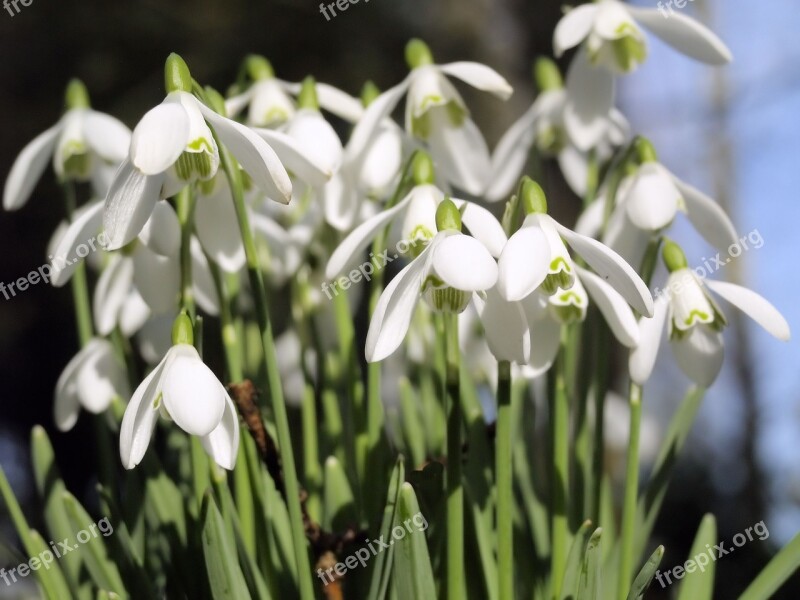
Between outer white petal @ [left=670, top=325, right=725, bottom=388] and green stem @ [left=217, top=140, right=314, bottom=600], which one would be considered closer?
green stem @ [left=217, top=140, right=314, bottom=600]

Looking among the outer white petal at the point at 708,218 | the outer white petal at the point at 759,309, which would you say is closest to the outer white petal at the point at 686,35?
the outer white petal at the point at 708,218

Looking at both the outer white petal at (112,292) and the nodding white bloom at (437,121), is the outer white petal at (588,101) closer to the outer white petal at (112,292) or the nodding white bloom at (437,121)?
the nodding white bloom at (437,121)

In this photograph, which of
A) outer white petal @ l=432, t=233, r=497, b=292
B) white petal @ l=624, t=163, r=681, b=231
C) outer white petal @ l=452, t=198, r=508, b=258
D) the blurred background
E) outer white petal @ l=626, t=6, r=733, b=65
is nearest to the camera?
outer white petal @ l=432, t=233, r=497, b=292

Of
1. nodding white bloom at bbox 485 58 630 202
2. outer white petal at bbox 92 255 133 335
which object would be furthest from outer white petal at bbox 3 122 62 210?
nodding white bloom at bbox 485 58 630 202

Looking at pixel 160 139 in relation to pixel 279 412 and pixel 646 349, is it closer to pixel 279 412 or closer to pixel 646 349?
pixel 279 412

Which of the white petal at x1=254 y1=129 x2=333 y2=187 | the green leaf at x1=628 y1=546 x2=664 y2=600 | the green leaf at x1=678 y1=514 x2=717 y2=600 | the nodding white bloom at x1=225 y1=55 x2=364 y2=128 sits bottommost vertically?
the green leaf at x1=678 y1=514 x2=717 y2=600

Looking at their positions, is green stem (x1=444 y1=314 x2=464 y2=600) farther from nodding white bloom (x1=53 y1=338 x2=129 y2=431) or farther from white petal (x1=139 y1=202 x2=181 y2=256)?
nodding white bloom (x1=53 y1=338 x2=129 y2=431)

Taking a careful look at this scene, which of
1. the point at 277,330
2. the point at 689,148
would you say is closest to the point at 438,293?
the point at 277,330

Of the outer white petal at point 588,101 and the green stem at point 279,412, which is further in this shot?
the outer white petal at point 588,101
